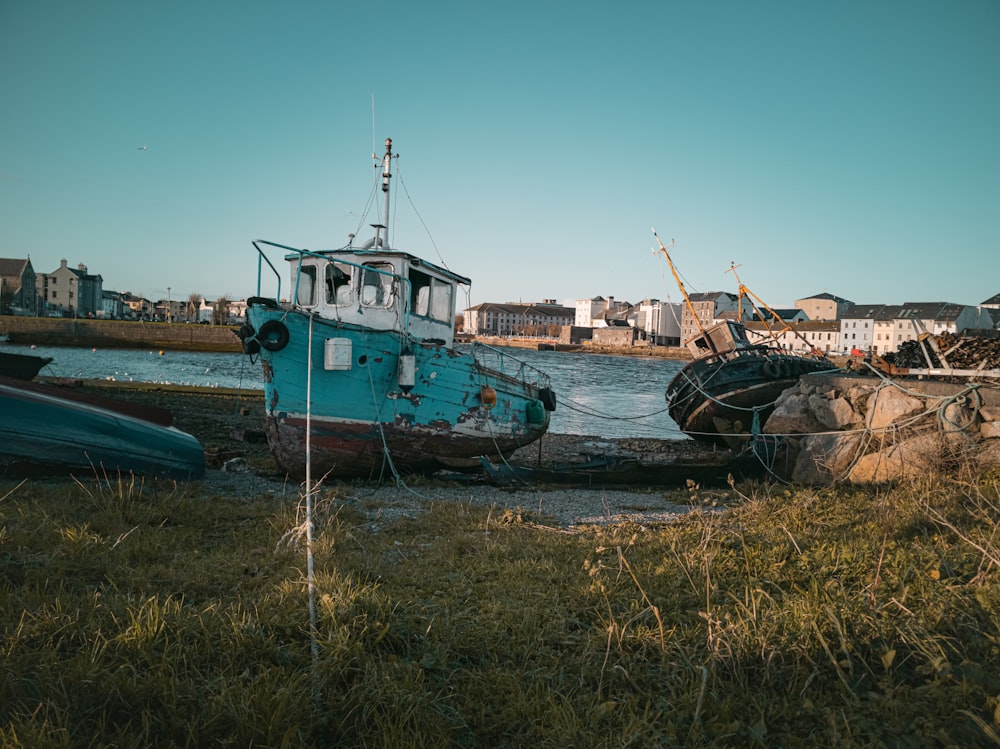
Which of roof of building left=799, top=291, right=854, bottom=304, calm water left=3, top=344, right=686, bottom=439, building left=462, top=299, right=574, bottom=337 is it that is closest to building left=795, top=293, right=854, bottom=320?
roof of building left=799, top=291, right=854, bottom=304

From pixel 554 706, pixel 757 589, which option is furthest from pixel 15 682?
pixel 757 589

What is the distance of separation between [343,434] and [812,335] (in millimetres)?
98012

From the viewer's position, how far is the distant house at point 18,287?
7894cm

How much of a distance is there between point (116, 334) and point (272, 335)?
5706cm

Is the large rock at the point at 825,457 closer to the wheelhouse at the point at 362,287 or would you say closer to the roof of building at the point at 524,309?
the wheelhouse at the point at 362,287

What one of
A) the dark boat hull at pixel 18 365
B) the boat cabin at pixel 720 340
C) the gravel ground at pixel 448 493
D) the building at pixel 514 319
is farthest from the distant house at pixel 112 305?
the boat cabin at pixel 720 340

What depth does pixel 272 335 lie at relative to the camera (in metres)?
8.46

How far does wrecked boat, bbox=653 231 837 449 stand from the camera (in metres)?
14.6

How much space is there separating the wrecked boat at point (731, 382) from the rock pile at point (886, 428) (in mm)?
4074

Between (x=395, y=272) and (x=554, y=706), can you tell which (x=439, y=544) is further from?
(x=395, y=272)

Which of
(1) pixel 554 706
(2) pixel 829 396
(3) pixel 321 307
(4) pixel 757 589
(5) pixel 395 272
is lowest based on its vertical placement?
(1) pixel 554 706

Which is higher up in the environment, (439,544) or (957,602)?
(957,602)

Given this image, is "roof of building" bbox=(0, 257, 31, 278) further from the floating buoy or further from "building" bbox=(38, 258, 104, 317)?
the floating buoy

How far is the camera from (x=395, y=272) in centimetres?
980
